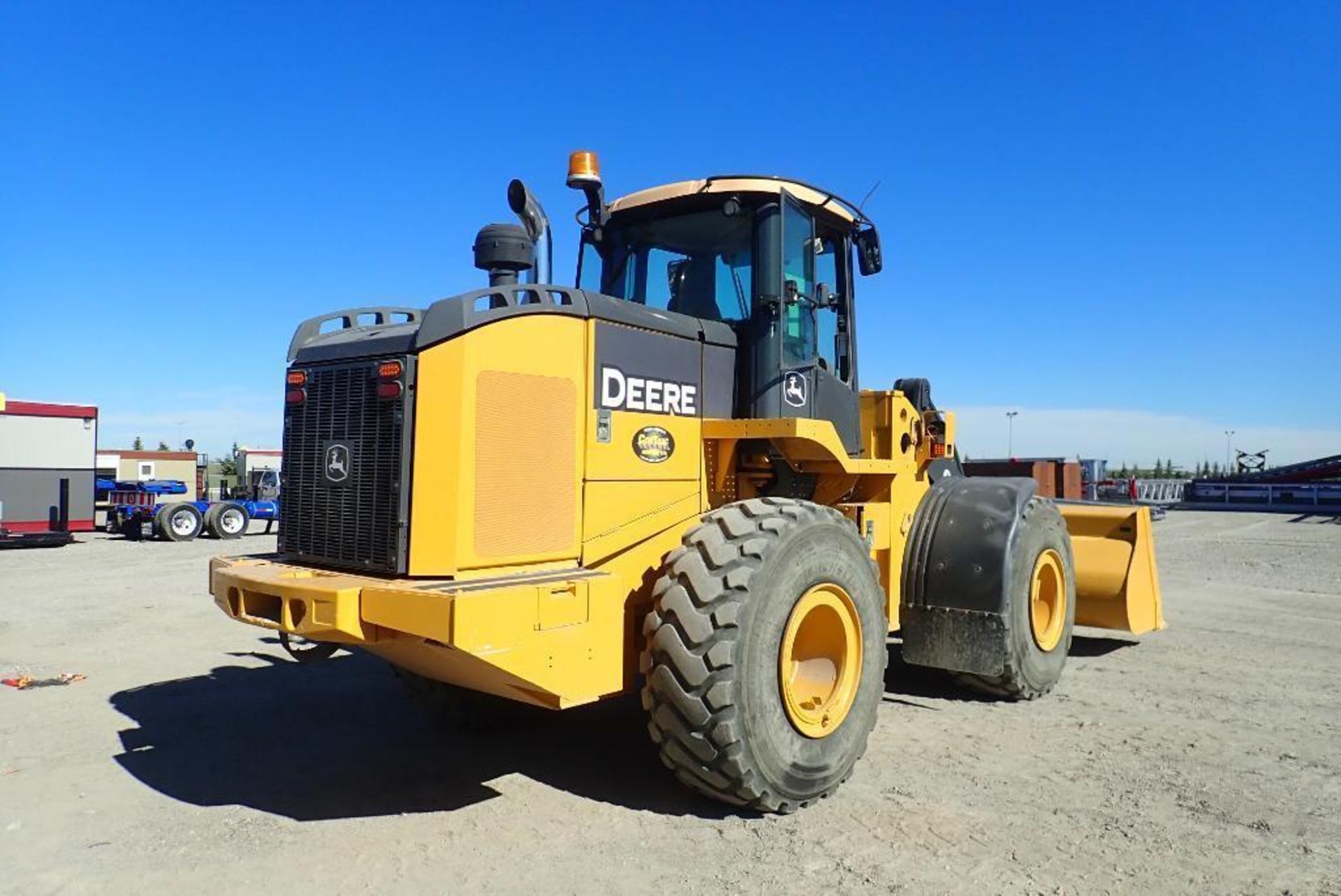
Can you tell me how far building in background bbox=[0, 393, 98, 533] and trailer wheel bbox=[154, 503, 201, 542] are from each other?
172 centimetres

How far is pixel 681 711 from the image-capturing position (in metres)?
4.15

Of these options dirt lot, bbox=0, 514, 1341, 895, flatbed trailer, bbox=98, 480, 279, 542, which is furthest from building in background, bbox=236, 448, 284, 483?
dirt lot, bbox=0, 514, 1341, 895

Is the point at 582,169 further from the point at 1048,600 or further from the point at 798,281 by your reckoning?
the point at 1048,600

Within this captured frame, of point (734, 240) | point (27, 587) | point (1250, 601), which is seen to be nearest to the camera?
point (734, 240)

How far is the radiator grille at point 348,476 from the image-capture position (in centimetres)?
420

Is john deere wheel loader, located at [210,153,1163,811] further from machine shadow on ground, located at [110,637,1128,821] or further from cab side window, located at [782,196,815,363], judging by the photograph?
machine shadow on ground, located at [110,637,1128,821]

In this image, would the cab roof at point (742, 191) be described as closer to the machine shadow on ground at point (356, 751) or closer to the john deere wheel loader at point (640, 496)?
the john deere wheel loader at point (640, 496)

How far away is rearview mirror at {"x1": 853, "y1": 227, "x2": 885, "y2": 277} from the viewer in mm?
6242

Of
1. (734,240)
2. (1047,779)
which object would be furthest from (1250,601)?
(734,240)

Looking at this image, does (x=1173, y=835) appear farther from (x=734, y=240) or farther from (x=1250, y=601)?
(x=1250, y=601)

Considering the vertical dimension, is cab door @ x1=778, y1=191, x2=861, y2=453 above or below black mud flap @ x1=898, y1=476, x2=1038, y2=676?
above

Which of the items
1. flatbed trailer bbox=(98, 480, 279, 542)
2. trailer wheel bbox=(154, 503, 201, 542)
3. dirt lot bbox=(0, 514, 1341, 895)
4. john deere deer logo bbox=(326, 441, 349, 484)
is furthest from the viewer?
flatbed trailer bbox=(98, 480, 279, 542)

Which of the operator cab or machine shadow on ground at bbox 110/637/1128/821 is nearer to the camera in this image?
machine shadow on ground at bbox 110/637/1128/821

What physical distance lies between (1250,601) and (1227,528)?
1547 cm
